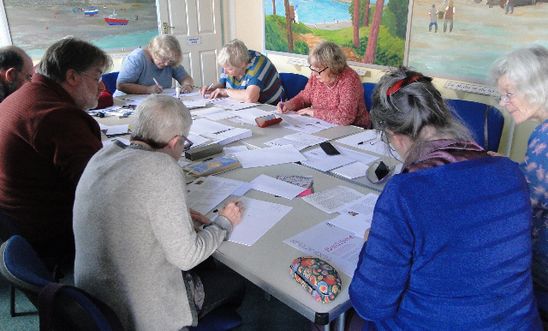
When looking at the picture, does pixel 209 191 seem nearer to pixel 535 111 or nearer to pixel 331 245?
pixel 331 245

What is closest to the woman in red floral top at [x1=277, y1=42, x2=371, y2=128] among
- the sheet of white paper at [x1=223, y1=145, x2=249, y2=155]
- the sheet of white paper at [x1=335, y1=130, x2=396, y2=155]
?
the sheet of white paper at [x1=335, y1=130, x2=396, y2=155]

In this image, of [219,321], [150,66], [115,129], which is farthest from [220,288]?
[150,66]

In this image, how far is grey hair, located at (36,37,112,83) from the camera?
1.65m

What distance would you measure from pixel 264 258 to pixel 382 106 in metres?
0.55

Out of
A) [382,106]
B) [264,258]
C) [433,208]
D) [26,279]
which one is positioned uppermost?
[382,106]

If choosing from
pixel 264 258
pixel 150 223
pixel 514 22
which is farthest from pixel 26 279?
pixel 514 22

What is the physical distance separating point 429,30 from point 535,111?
2.16m

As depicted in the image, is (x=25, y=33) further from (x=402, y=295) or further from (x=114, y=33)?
(x=402, y=295)

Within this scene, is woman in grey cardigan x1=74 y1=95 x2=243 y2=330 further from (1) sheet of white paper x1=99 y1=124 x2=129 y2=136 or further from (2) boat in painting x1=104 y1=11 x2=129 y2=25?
(2) boat in painting x1=104 y1=11 x2=129 y2=25

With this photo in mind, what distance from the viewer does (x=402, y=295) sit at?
0.99m

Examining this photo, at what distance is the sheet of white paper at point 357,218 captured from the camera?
1.36 metres

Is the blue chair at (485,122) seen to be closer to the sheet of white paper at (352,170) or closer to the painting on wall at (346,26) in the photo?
the sheet of white paper at (352,170)

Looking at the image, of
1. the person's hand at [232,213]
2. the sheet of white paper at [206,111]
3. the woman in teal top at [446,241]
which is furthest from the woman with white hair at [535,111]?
the sheet of white paper at [206,111]

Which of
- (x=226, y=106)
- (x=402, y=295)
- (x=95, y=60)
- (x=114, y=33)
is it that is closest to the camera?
(x=402, y=295)
